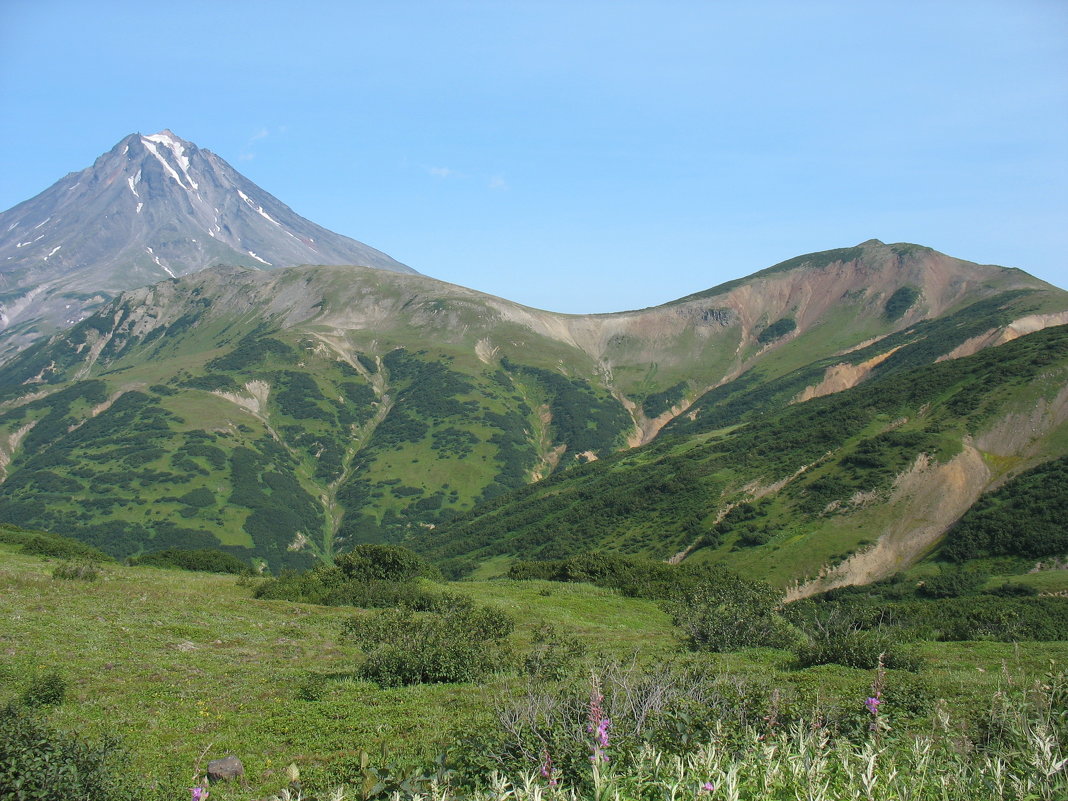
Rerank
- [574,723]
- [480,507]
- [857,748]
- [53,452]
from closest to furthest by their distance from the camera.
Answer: [857,748] < [574,723] < [480,507] < [53,452]

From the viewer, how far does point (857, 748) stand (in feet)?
39.8

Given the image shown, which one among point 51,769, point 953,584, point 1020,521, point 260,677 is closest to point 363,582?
point 260,677

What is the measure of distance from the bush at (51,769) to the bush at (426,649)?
11030 mm

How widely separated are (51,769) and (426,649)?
1318 centimetres

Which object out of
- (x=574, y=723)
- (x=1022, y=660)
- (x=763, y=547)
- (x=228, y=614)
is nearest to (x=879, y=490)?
(x=763, y=547)

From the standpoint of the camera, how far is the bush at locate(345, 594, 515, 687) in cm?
2286

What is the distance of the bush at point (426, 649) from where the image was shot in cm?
2286

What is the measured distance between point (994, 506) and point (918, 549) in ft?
30.2

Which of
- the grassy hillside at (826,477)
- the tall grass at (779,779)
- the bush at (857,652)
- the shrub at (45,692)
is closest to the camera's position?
the tall grass at (779,779)

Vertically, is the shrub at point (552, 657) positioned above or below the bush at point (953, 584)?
above

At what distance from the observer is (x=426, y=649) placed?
23.3m

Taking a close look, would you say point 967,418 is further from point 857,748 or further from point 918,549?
Result: point 857,748

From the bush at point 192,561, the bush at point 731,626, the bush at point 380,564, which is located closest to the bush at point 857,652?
the bush at point 731,626

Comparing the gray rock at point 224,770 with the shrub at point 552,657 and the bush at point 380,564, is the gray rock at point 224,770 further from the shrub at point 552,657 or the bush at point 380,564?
the bush at point 380,564
